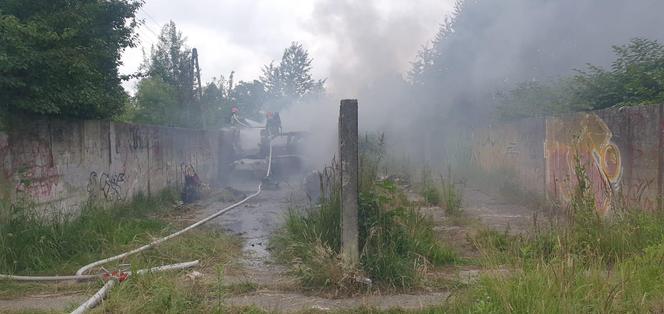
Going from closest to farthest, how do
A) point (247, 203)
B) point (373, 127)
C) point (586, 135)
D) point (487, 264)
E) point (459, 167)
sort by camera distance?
point (487, 264)
point (586, 135)
point (247, 203)
point (459, 167)
point (373, 127)

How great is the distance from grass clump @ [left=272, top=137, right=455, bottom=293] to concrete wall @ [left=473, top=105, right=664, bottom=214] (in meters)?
2.26

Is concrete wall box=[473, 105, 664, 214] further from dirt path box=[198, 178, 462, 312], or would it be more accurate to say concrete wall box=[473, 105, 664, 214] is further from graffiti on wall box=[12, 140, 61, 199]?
graffiti on wall box=[12, 140, 61, 199]

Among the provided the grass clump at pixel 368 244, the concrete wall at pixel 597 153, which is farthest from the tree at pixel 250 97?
the grass clump at pixel 368 244

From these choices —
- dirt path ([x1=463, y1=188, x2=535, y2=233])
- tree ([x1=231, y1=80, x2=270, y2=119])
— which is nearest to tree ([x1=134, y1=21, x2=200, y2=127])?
dirt path ([x1=463, y1=188, x2=535, y2=233])

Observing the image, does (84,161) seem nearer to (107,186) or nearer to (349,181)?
(107,186)

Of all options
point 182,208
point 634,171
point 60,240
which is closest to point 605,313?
point 634,171

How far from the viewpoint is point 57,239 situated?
6465 millimetres

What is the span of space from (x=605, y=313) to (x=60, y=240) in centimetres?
590

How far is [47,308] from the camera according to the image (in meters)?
4.75

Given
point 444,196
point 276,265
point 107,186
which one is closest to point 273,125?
point 107,186

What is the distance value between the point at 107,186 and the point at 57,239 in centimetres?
326

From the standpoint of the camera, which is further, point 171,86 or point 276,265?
point 171,86

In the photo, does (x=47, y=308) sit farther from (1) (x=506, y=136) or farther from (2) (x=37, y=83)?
(1) (x=506, y=136)

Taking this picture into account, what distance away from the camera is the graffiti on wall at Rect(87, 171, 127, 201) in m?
8.99
